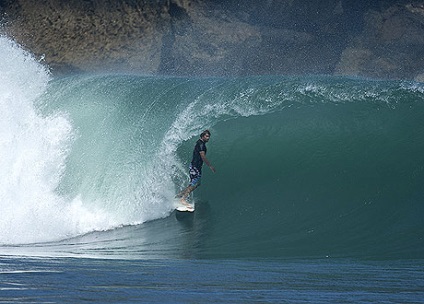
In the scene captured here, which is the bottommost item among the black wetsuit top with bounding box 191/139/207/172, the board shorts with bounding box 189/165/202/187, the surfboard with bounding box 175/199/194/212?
the surfboard with bounding box 175/199/194/212

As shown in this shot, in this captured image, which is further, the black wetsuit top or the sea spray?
the black wetsuit top

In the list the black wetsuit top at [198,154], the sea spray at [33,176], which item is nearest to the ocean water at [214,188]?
the sea spray at [33,176]

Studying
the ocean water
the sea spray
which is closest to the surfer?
the ocean water

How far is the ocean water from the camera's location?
7.49m

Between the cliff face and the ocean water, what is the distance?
11291mm

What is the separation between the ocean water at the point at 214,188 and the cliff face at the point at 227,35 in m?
11.3

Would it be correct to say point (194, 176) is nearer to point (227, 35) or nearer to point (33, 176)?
point (33, 176)

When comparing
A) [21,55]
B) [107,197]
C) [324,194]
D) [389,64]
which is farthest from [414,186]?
[389,64]

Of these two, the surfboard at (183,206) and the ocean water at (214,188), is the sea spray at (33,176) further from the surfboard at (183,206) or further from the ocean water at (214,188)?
the surfboard at (183,206)

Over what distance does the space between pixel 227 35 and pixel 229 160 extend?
49.5ft

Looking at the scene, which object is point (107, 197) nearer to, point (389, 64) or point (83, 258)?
point (83, 258)

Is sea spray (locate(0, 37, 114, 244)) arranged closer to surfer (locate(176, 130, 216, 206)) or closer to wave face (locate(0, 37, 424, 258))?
wave face (locate(0, 37, 424, 258))

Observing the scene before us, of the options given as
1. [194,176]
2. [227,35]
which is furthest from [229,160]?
[227,35]

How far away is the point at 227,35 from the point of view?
29234mm
